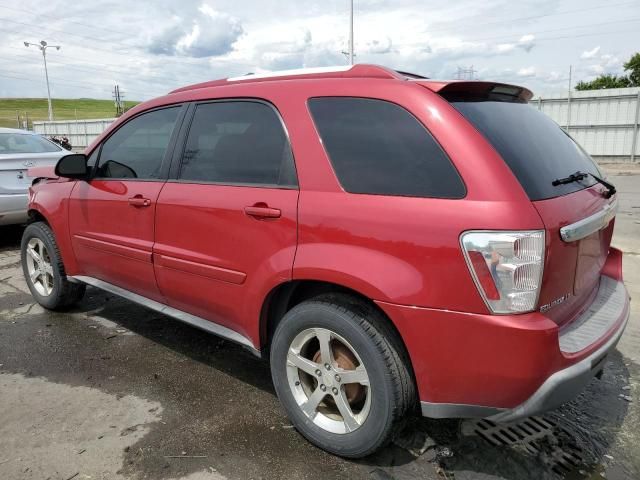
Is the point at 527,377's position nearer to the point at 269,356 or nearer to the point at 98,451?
the point at 269,356

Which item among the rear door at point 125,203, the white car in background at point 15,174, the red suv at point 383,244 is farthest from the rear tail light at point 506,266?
the white car in background at point 15,174

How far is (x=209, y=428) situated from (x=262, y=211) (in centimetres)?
120

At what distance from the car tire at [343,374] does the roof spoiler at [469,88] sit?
1008mm

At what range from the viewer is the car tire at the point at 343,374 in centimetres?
226

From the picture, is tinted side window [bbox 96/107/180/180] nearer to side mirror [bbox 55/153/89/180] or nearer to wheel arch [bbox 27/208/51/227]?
side mirror [bbox 55/153/89/180]

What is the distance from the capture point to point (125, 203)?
3451mm

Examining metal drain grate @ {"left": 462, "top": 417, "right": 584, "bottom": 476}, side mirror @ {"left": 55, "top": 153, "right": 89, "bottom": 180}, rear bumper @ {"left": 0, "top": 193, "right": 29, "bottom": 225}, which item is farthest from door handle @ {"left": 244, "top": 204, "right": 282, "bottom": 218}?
rear bumper @ {"left": 0, "top": 193, "right": 29, "bottom": 225}

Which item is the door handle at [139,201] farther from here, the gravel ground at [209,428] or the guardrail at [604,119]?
the guardrail at [604,119]

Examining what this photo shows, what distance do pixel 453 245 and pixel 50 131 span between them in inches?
1763

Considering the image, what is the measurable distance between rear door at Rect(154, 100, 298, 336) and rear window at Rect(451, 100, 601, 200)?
929 millimetres

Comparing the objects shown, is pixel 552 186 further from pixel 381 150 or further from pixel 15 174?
pixel 15 174

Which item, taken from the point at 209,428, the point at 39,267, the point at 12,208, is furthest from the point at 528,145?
the point at 12,208

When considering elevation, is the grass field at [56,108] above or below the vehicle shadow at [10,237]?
above

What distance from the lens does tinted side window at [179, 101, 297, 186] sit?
8.83ft
